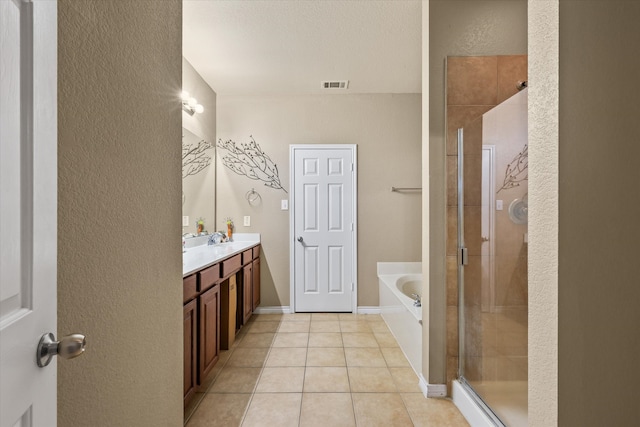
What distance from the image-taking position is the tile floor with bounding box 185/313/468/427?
6.13 feet

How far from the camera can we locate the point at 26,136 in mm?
567

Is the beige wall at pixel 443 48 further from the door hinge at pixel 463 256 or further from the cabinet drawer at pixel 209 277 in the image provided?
the cabinet drawer at pixel 209 277

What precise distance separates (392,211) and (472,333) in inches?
84.7

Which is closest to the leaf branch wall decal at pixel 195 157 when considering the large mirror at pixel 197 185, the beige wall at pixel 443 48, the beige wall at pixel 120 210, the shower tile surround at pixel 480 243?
the large mirror at pixel 197 185

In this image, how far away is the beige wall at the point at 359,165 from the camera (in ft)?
12.8

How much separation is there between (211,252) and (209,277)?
2.22ft

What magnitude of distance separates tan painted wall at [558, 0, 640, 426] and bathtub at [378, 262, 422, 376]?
1.42 m

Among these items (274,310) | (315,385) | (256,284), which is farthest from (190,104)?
(315,385)

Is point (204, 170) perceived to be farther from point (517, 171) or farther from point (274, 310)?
point (517, 171)

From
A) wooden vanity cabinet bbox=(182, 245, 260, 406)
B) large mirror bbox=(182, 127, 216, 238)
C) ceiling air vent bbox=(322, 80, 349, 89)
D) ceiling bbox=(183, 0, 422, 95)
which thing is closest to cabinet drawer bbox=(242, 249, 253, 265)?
wooden vanity cabinet bbox=(182, 245, 260, 406)

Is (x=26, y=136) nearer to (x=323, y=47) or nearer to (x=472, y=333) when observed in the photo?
(x=472, y=333)

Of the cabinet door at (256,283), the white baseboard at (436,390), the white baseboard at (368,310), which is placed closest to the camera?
the white baseboard at (436,390)

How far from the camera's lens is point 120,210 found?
983 millimetres

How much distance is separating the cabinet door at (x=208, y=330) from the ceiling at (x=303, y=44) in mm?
1976
